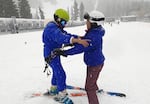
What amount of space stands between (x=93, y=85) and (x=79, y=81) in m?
2.21

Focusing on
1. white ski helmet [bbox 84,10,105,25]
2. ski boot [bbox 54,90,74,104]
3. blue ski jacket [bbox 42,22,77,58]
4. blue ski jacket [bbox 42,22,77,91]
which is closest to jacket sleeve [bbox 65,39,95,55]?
blue ski jacket [bbox 42,22,77,58]

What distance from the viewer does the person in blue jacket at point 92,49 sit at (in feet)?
15.7

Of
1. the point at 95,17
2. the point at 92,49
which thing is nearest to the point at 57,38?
the point at 92,49

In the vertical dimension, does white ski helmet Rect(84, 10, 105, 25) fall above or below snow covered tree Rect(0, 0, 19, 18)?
below

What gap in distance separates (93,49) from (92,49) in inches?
1.1

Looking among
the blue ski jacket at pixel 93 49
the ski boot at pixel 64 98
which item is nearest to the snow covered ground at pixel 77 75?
the ski boot at pixel 64 98

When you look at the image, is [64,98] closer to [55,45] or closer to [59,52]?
[59,52]

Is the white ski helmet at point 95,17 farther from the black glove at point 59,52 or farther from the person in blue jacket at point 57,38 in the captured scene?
the black glove at point 59,52

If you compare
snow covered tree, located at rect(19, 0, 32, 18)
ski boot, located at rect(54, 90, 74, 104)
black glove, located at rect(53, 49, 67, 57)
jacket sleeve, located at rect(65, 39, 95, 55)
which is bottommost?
ski boot, located at rect(54, 90, 74, 104)

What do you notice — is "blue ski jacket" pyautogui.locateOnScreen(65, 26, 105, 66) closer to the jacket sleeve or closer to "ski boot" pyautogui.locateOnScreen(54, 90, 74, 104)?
the jacket sleeve

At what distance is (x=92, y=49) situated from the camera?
4.88 meters

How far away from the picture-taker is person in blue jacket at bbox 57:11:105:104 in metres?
4.79

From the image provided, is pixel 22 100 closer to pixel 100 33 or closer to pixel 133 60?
pixel 100 33

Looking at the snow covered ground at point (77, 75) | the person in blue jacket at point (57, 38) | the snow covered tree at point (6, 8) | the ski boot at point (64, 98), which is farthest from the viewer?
the snow covered tree at point (6, 8)
